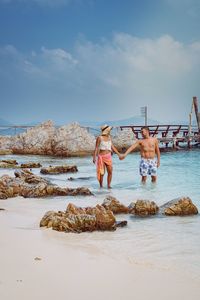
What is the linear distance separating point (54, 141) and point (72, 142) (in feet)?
4.79

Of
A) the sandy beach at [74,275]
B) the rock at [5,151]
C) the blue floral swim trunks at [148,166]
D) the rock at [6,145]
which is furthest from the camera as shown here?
the rock at [6,145]

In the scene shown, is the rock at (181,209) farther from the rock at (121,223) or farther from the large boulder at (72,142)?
the large boulder at (72,142)

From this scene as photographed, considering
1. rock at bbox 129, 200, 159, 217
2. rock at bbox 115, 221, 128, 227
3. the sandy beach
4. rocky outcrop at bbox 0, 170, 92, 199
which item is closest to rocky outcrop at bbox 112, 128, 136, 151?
rocky outcrop at bbox 0, 170, 92, 199

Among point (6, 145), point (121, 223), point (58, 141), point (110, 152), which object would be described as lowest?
point (121, 223)

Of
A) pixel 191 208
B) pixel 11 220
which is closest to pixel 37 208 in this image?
pixel 11 220

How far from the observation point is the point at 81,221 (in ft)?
16.3

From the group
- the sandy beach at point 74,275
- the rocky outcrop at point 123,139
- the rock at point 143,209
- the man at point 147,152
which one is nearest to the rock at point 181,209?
the rock at point 143,209

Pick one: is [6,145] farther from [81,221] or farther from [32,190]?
[81,221]

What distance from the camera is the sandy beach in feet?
9.25

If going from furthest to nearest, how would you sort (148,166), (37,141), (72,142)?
(37,141) → (72,142) → (148,166)

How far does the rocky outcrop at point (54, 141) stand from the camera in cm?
2432

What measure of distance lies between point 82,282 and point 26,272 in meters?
0.51

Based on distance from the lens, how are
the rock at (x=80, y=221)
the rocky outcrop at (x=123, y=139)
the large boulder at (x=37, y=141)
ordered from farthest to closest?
the rocky outcrop at (x=123, y=139)
the large boulder at (x=37, y=141)
the rock at (x=80, y=221)

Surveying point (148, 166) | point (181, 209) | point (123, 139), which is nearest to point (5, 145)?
point (123, 139)
